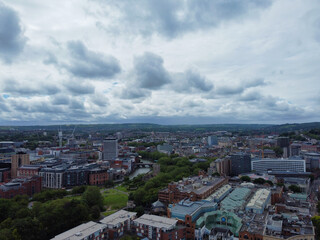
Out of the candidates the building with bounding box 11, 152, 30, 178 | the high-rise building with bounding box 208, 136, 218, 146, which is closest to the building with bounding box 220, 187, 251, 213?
the building with bounding box 11, 152, 30, 178

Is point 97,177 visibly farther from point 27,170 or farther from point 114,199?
point 27,170

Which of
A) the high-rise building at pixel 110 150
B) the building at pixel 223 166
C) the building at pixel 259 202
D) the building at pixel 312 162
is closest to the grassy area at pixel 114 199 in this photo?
the building at pixel 259 202

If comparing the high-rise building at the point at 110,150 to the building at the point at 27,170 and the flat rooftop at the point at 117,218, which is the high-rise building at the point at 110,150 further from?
the flat rooftop at the point at 117,218

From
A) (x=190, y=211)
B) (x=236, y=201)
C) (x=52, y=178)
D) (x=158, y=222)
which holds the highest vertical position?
(x=190, y=211)

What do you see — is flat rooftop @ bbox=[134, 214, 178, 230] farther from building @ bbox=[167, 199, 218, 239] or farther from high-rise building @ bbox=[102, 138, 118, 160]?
high-rise building @ bbox=[102, 138, 118, 160]

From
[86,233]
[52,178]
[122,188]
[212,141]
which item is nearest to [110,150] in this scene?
[52,178]

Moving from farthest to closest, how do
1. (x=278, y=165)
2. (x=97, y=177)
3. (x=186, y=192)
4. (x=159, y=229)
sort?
(x=278, y=165)
(x=97, y=177)
(x=186, y=192)
(x=159, y=229)

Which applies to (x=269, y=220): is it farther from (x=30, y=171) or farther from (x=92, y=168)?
(x=30, y=171)
